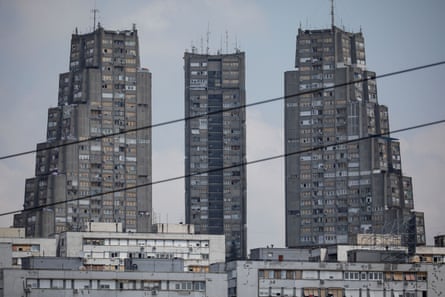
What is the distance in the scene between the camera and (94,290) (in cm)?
13425

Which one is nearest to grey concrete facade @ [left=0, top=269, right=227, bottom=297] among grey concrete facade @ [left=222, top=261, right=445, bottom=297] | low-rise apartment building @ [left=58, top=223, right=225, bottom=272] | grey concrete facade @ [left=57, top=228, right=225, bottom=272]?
grey concrete facade @ [left=222, top=261, right=445, bottom=297]

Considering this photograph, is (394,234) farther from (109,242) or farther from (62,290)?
(62,290)

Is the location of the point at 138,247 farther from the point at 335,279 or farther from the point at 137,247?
the point at 335,279

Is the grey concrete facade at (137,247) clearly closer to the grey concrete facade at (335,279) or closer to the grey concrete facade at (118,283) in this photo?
the grey concrete facade at (335,279)

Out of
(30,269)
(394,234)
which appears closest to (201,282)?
(30,269)

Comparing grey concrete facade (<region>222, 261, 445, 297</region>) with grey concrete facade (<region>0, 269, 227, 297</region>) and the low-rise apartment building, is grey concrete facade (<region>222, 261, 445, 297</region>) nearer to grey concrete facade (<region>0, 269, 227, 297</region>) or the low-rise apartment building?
grey concrete facade (<region>0, 269, 227, 297</region>)

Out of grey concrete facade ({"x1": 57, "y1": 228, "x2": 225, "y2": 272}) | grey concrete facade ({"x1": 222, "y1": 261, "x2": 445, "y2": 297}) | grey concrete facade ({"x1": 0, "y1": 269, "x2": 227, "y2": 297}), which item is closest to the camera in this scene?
grey concrete facade ({"x1": 0, "y1": 269, "x2": 227, "y2": 297})

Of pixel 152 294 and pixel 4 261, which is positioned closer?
pixel 152 294

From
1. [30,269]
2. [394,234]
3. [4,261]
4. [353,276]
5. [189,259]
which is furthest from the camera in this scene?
[189,259]

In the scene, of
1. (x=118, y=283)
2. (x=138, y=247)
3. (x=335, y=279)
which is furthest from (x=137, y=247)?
(x=118, y=283)

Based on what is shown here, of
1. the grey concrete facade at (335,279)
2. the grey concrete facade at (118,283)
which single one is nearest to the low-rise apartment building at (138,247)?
the grey concrete facade at (335,279)

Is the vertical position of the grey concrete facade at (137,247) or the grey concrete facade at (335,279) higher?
the grey concrete facade at (137,247)

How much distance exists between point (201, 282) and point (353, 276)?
16.1 meters

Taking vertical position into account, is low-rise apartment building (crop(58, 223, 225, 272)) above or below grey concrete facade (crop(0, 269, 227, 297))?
above
